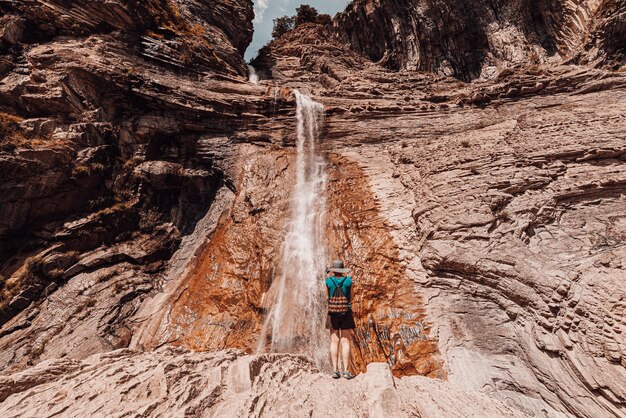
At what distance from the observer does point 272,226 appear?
1377 centimetres

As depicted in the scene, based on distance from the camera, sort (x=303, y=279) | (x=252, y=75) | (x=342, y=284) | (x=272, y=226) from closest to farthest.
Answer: (x=342, y=284) < (x=303, y=279) < (x=272, y=226) < (x=252, y=75)

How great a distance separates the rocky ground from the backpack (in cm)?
123

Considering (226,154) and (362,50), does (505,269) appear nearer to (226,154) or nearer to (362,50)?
(226,154)

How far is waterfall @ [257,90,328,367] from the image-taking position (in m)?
10.0

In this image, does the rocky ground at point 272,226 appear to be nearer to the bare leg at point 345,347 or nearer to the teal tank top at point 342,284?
the bare leg at point 345,347

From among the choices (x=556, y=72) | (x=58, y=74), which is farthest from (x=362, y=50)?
(x=58, y=74)

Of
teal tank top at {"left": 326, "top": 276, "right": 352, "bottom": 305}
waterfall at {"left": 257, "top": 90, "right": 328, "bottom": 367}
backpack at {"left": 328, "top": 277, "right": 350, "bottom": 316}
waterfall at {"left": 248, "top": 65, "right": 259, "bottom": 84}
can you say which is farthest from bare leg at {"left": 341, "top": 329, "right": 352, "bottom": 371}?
waterfall at {"left": 248, "top": 65, "right": 259, "bottom": 84}

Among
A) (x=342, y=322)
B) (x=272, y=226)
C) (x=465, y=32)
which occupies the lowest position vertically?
(x=272, y=226)

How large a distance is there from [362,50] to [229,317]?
3593cm

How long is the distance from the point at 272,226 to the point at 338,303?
27.9 ft

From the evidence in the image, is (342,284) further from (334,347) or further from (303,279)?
(303,279)

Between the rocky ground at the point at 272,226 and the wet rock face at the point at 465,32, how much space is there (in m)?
2.14

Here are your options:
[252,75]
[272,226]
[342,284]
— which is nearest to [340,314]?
[342,284]

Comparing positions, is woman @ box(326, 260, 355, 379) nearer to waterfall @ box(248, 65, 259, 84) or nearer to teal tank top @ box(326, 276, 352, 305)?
teal tank top @ box(326, 276, 352, 305)
